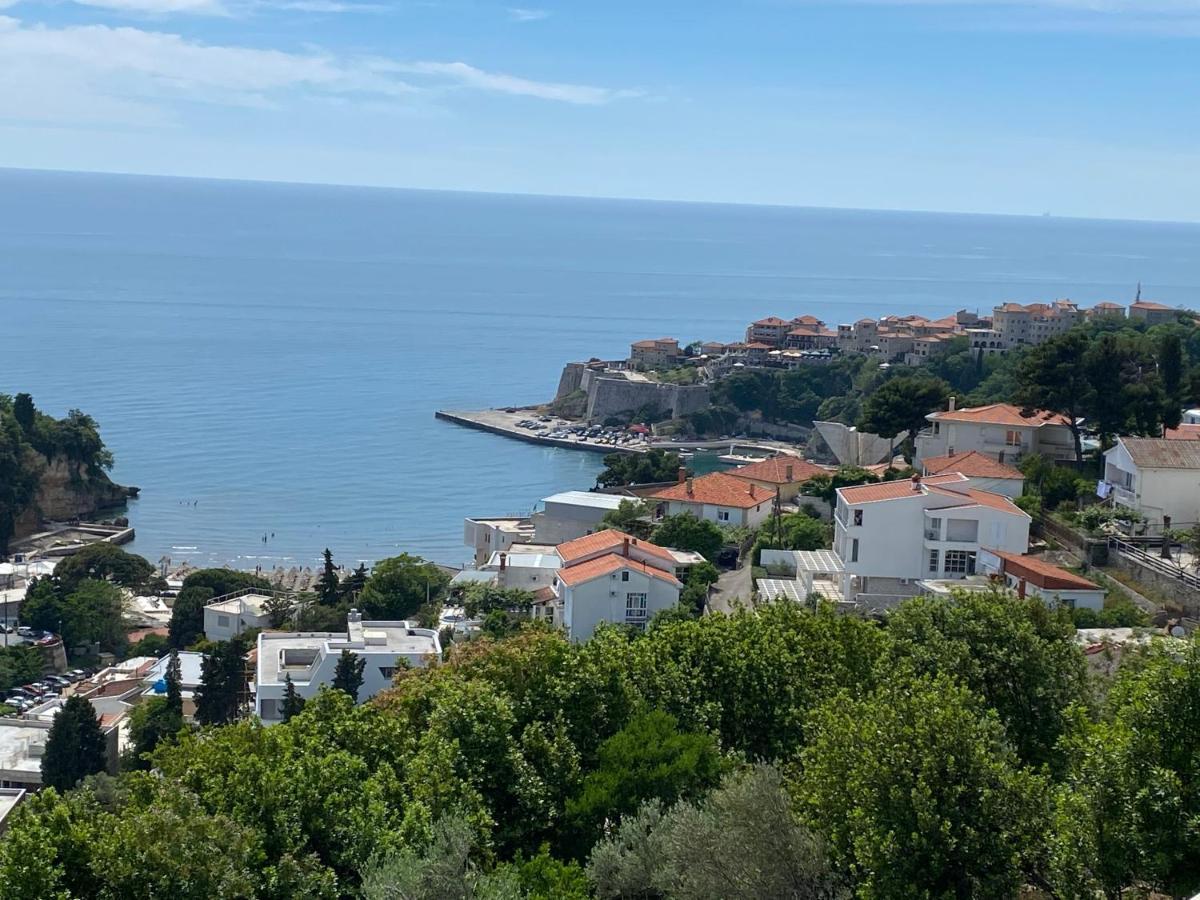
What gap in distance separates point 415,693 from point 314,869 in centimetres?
319

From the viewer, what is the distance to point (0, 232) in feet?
637

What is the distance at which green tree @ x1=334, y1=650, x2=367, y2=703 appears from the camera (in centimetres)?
2162

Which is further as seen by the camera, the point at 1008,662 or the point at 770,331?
the point at 770,331

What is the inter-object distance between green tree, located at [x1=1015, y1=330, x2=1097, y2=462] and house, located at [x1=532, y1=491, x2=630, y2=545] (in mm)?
10447

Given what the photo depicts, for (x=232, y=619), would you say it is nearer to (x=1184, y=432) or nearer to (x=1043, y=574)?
(x=1043, y=574)

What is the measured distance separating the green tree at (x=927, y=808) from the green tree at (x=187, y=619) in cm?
2414

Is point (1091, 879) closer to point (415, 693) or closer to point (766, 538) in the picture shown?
point (415, 693)

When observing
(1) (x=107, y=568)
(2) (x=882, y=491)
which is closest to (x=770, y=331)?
(1) (x=107, y=568)

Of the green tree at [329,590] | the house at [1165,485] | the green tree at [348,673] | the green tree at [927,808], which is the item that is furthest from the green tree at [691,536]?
the green tree at [927,808]

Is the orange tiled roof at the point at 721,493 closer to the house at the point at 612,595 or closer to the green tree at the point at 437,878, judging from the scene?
the house at the point at 612,595

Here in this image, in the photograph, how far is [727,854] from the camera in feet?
30.1

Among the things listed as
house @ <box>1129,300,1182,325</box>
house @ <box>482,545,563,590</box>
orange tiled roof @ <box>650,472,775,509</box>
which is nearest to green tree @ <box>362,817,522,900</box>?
house @ <box>482,545,563,590</box>

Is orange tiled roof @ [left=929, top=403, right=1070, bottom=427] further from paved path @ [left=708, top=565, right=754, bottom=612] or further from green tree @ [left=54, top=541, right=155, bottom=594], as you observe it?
green tree @ [left=54, top=541, right=155, bottom=594]

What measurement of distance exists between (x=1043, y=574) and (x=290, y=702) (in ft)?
33.0
